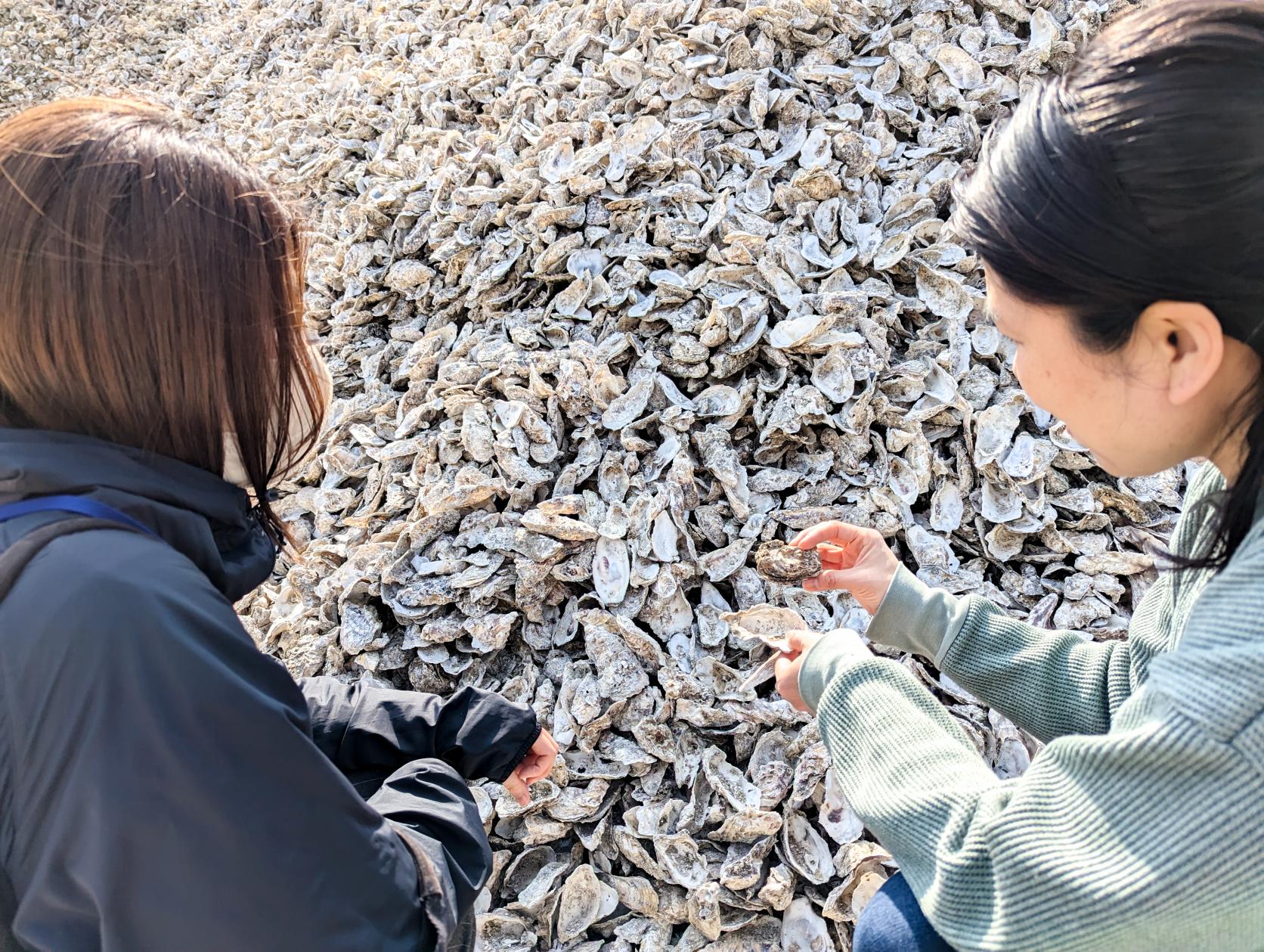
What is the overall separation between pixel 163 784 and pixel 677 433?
1426mm

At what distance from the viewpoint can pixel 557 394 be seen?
2084 mm

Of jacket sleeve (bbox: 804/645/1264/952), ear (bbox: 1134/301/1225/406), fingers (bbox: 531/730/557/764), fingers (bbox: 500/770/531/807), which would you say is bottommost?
fingers (bbox: 500/770/531/807)

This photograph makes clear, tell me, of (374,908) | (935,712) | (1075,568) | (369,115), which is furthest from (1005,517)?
(369,115)

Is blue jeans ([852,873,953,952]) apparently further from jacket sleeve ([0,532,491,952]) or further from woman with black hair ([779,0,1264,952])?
jacket sleeve ([0,532,491,952])

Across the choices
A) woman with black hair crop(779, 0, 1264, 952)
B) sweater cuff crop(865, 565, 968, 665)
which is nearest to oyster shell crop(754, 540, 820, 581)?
sweater cuff crop(865, 565, 968, 665)

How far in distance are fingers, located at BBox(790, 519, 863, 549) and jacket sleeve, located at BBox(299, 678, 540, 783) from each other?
0.51 metres

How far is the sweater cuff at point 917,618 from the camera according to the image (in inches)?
49.0

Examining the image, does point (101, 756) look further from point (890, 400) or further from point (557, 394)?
point (890, 400)

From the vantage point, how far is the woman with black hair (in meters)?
0.68

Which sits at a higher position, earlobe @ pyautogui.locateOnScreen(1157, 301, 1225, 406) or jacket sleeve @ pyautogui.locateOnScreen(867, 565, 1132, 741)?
earlobe @ pyautogui.locateOnScreen(1157, 301, 1225, 406)

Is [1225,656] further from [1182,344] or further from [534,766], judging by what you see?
[534,766]

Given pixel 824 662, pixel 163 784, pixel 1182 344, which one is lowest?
pixel 824 662

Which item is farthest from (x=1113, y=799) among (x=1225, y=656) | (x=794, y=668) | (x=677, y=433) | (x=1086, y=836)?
(x=677, y=433)

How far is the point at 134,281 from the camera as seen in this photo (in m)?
0.82
